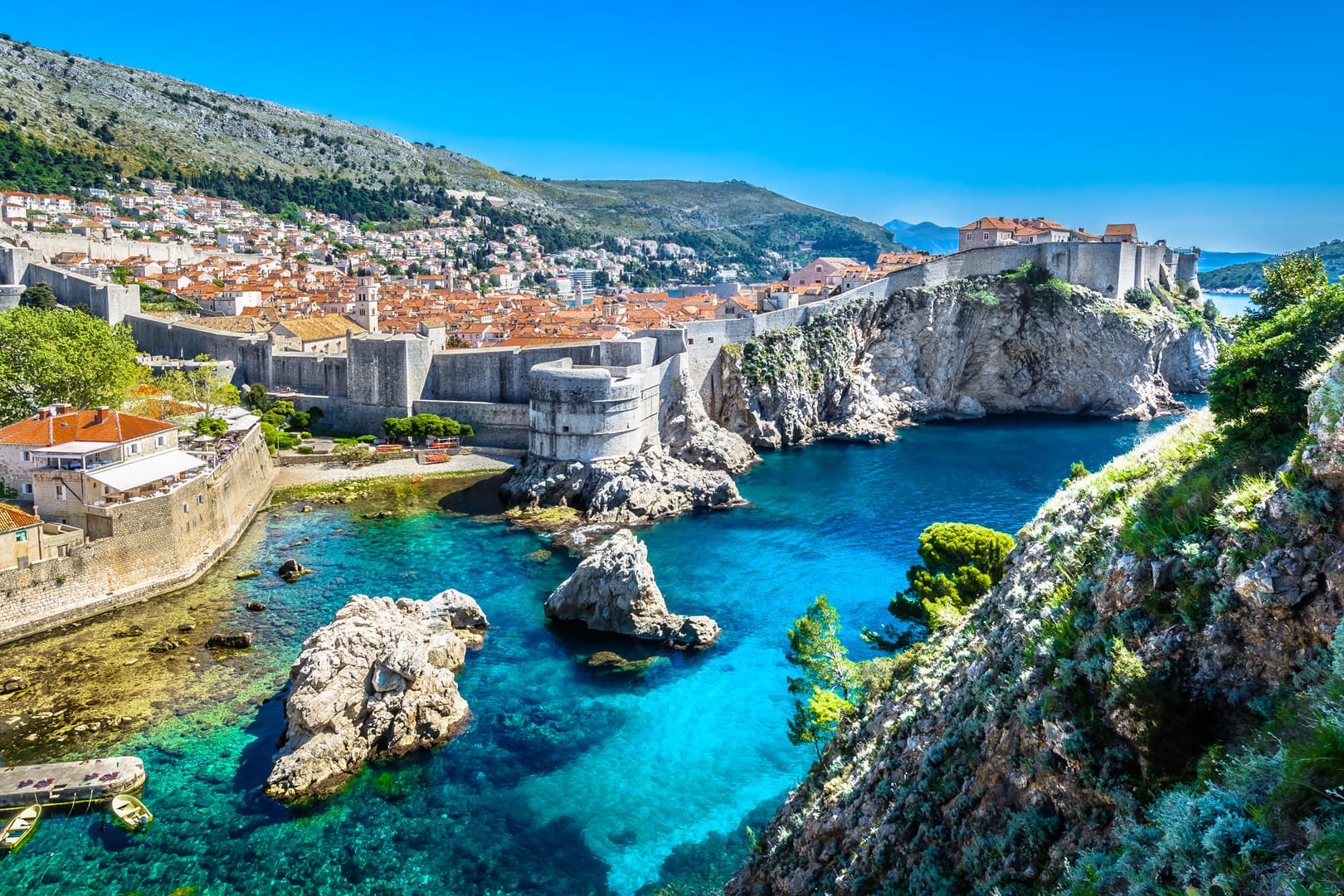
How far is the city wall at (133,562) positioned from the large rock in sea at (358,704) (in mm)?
5934

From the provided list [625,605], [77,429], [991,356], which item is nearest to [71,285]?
[77,429]

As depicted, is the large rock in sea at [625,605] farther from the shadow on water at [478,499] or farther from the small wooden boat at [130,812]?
the shadow on water at [478,499]

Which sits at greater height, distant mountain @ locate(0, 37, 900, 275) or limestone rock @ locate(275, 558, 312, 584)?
distant mountain @ locate(0, 37, 900, 275)

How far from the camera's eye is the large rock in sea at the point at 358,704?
42.6 ft

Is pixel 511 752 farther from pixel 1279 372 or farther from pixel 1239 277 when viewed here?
pixel 1239 277

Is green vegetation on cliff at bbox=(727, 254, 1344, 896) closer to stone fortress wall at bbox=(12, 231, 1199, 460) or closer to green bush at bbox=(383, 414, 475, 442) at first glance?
stone fortress wall at bbox=(12, 231, 1199, 460)

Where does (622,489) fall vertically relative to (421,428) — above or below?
below

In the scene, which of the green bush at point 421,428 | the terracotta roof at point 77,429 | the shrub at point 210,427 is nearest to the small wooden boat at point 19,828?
the terracotta roof at point 77,429

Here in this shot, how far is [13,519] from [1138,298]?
49617 mm

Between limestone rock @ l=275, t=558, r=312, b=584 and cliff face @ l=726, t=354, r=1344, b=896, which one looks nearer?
cliff face @ l=726, t=354, r=1344, b=896

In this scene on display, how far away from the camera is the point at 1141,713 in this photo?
470 cm

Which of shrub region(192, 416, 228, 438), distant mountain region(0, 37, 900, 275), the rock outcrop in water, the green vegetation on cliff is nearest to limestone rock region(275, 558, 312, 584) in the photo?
shrub region(192, 416, 228, 438)

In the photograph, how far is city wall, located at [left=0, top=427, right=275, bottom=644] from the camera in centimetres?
1709

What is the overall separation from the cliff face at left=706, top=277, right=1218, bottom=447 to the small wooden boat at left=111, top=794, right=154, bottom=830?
32.2 m
